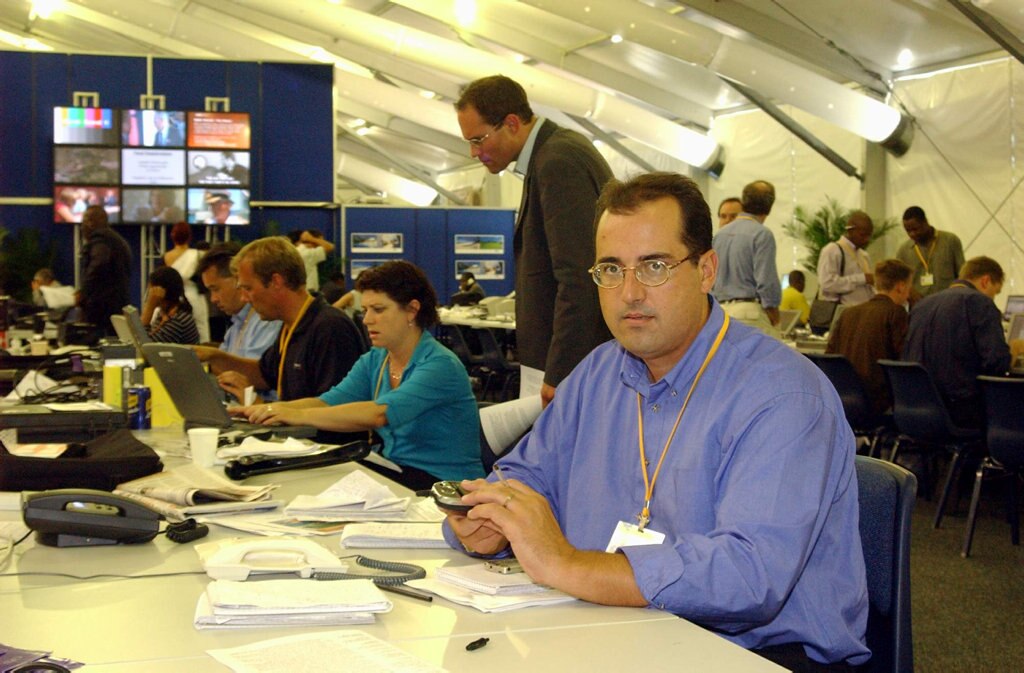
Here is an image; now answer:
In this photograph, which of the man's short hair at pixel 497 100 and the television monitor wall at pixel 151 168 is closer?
the man's short hair at pixel 497 100

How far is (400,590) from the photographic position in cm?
163

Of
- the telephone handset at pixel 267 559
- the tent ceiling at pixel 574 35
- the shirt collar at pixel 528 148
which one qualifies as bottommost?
the telephone handset at pixel 267 559

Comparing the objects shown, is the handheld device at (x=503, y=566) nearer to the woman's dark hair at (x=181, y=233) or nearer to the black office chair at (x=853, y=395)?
the black office chair at (x=853, y=395)

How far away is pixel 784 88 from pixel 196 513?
33.9 ft

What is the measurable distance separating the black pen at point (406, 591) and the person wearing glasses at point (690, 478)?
0.47 ft

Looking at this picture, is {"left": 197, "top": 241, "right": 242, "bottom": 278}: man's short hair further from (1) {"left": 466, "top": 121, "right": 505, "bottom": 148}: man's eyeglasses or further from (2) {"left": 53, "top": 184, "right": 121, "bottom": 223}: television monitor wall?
(2) {"left": 53, "top": 184, "right": 121, "bottom": 223}: television monitor wall

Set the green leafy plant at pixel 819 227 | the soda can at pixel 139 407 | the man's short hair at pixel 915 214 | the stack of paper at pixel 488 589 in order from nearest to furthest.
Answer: the stack of paper at pixel 488 589, the soda can at pixel 139 407, the man's short hair at pixel 915 214, the green leafy plant at pixel 819 227

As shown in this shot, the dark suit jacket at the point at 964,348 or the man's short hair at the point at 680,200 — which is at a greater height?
the man's short hair at the point at 680,200

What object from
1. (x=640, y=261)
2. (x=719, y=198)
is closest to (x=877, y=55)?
(x=719, y=198)

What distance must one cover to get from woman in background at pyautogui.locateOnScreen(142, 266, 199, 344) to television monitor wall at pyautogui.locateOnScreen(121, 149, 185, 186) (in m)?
4.81

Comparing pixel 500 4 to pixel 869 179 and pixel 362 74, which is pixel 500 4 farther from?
pixel 362 74

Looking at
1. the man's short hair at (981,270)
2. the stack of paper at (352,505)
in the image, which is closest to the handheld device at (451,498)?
the stack of paper at (352,505)

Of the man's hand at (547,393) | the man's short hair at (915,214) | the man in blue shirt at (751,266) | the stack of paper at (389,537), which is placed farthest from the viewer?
the man's short hair at (915,214)

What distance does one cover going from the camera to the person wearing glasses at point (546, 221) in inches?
125
